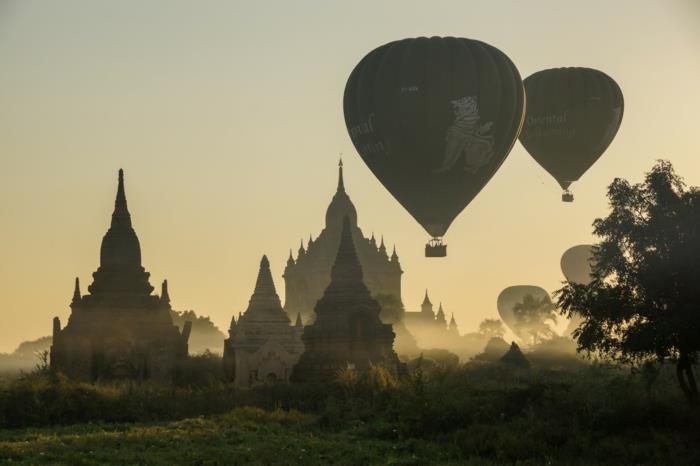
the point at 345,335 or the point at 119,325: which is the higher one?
the point at 119,325

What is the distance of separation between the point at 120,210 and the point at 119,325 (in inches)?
Answer: 217

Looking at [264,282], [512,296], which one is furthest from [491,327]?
[264,282]

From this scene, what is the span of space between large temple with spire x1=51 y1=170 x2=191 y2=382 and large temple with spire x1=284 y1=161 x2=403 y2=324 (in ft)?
250

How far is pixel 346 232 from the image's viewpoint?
2303 inches

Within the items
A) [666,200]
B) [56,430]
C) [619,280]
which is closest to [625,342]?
[619,280]

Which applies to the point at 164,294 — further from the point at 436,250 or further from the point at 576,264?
the point at 576,264

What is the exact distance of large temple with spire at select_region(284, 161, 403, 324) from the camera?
5443 inches

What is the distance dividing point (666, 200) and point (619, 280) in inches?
89.9

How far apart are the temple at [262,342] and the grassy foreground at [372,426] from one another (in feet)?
60.6

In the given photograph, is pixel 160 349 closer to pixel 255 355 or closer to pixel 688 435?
pixel 255 355

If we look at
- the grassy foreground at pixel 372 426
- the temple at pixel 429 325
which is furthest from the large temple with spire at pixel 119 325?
the temple at pixel 429 325

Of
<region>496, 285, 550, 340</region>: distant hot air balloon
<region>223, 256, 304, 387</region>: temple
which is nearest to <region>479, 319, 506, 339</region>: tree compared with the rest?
<region>496, 285, 550, 340</region>: distant hot air balloon

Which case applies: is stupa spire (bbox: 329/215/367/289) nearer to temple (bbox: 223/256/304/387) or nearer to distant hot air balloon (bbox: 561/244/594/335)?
temple (bbox: 223/256/304/387)

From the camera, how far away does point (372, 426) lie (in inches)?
1303
